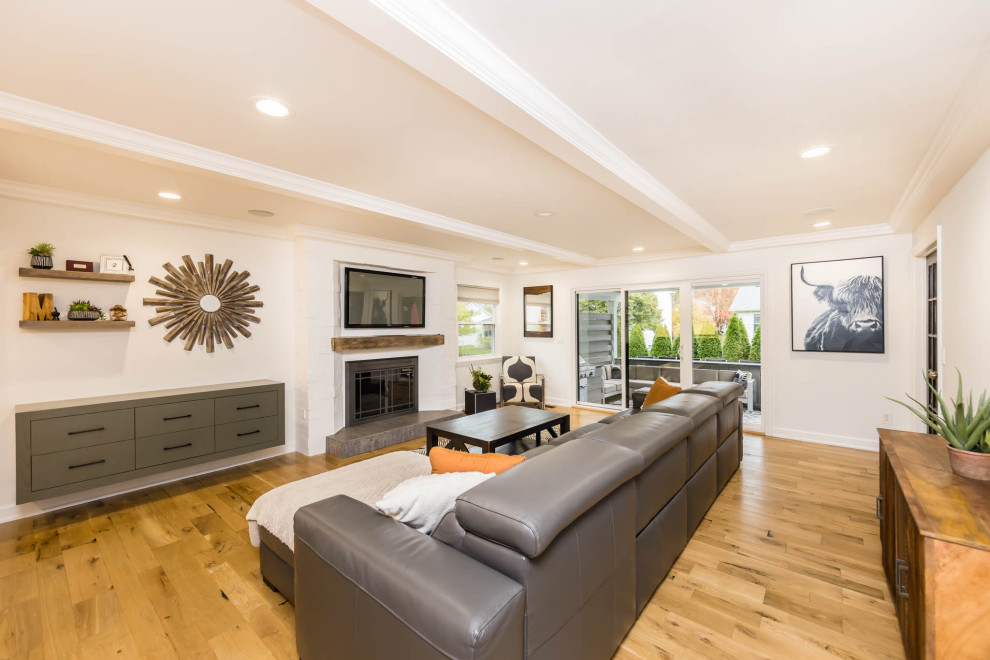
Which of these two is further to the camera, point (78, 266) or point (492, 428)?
point (492, 428)

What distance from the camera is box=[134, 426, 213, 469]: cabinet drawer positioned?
3.19 metres

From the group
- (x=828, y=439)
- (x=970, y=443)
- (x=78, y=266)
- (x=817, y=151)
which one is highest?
(x=817, y=151)

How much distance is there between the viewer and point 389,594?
115 centimetres

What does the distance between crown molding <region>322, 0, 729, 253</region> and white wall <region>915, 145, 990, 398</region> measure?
170 cm

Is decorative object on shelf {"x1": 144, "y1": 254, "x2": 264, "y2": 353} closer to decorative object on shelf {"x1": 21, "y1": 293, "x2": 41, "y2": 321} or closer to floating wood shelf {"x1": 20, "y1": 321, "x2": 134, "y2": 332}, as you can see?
floating wood shelf {"x1": 20, "y1": 321, "x2": 134, "y2": 332}

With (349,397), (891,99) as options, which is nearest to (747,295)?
(891,99)

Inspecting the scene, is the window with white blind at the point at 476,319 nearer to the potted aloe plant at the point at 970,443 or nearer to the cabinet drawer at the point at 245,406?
the cabinet drawer at the point at 245,406

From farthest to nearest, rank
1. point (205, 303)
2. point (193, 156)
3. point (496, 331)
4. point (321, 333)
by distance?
point (496, 331) → point (321, 333) → point (205, 303) → point (193, 156)

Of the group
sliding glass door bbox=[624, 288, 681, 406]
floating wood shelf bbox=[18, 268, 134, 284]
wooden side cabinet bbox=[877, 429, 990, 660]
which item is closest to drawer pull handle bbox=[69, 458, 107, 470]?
floating wood shelf bbox=[18, 268, 134, 284]

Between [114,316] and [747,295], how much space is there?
20.8 ft

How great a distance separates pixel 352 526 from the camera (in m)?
1.39

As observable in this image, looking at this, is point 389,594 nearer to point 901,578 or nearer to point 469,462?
point 469,462

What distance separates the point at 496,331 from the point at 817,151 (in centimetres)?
521

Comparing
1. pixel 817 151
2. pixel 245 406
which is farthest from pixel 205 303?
pixel 817 151
